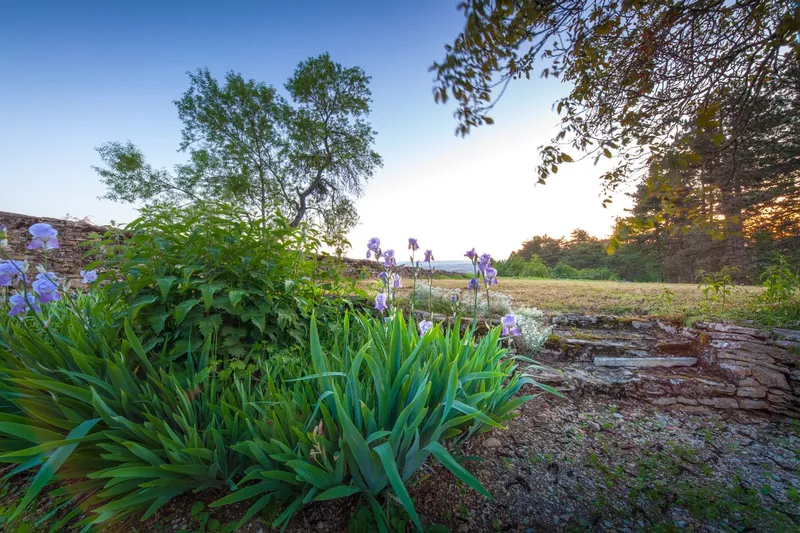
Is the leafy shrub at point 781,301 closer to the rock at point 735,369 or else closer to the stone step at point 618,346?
A: the stone step at point 618,346

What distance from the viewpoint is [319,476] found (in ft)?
3.60

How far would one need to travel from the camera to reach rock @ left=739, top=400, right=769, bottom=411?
2.25 meters

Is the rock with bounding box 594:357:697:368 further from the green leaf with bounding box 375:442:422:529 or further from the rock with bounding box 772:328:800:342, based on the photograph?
the green leaf with bounding box 375:442:422:529

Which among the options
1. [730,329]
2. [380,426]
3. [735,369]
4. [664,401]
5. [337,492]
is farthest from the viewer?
[730,329]

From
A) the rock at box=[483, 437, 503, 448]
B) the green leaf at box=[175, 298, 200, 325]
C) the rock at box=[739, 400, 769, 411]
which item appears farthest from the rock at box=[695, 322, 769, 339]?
the green leaf at box=[175, 298, 200, 325]

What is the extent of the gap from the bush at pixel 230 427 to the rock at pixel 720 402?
73.3 inches

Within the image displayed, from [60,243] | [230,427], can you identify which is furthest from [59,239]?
[230,427]

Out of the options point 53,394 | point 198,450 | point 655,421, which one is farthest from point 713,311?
point 53,394

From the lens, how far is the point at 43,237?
1.77 meters

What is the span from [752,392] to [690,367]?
47cm

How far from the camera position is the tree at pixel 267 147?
46.9ft

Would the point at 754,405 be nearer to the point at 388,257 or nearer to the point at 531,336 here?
the point at 531,336

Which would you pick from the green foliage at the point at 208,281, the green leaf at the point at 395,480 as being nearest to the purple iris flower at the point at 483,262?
the green foliage at the point at 208,281

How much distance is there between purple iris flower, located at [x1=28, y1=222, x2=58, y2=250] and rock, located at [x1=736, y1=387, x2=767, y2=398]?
16.0ft
